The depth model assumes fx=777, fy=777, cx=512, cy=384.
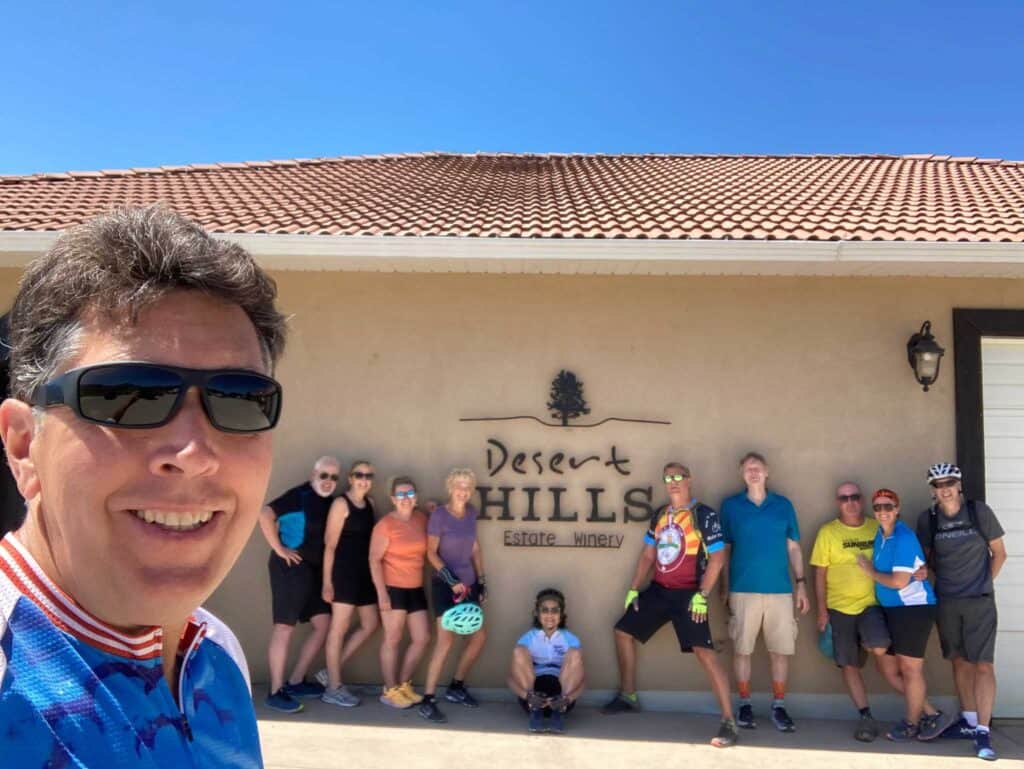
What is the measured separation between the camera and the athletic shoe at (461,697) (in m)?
6.15

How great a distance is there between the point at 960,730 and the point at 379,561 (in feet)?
14.8

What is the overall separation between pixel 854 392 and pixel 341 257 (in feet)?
14.3

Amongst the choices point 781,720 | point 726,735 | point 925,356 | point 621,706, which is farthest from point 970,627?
point 621,706

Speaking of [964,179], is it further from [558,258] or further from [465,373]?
[465,373]

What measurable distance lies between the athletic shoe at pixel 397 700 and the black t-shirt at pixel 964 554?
13.4ft

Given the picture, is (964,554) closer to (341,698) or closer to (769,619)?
(769,619)

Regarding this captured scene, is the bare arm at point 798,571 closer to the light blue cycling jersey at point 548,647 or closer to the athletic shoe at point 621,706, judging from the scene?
the athletic shoe at point 621,706

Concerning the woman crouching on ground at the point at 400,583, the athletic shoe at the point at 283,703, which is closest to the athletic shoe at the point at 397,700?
the woman crouching on ground at the point at 400,583

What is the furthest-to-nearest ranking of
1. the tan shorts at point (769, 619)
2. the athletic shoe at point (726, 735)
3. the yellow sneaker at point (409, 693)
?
the yellow sneaker at point (409, 693)
the tan shorts at point (769, 619)
the athletic shoe at point (726, 735)

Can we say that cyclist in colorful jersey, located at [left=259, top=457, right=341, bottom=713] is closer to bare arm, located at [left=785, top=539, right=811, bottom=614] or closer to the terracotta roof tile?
the terracotta roof tile

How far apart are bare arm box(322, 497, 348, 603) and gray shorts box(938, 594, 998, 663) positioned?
4.56 m

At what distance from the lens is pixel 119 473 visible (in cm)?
99

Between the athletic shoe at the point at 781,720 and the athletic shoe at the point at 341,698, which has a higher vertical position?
the athletic shoe at the point at 341,698

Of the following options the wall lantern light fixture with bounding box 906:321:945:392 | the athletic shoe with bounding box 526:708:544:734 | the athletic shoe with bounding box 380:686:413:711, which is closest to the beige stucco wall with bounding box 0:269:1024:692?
the wall lantern light fixture with bounding box 906:321:945:392
